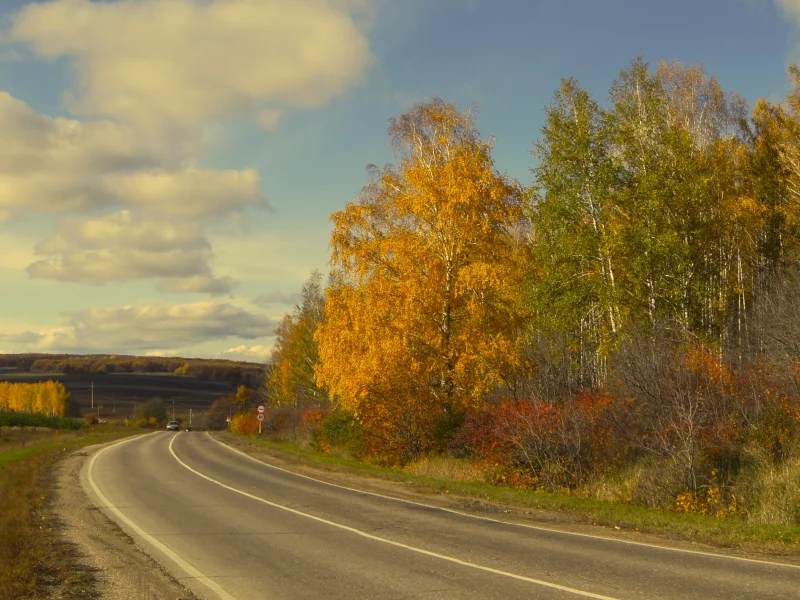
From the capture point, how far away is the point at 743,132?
37781mm

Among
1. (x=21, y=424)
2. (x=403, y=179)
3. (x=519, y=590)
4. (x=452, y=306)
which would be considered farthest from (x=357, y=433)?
(x=21, y=424)

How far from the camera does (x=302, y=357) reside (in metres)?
58.1

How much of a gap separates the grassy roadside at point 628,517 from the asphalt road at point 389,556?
58.6 inches

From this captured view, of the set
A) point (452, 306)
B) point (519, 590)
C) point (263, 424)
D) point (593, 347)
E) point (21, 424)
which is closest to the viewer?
point (519, 590)

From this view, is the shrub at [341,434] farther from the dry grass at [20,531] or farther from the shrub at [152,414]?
the shrub at [152,414]

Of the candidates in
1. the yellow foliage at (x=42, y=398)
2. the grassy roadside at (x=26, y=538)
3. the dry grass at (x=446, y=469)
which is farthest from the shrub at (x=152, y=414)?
the dry grass at (x=446, y=469)

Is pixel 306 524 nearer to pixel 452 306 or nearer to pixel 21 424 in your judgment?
pixel 452 306

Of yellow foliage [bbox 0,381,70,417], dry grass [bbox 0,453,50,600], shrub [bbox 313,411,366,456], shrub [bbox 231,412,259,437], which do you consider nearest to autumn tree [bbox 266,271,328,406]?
shrub [bbox 231,412,259,437]

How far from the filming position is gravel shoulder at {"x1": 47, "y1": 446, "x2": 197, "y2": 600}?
Result: 895cm

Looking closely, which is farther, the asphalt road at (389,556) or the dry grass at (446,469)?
the dry grass at (446,469)

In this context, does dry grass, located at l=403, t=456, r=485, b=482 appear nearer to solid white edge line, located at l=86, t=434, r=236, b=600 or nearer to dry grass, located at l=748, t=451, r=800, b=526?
dry grass, located at l=748, t=451, r=800, b=526

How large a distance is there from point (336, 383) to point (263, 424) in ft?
102

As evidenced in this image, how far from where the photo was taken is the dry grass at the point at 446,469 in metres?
21.8

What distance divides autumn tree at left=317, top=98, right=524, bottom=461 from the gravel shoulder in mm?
11569
